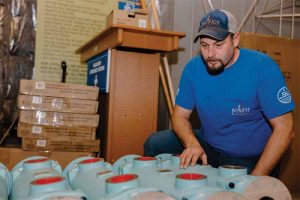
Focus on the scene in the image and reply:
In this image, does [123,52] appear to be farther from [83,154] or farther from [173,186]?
[173,186]

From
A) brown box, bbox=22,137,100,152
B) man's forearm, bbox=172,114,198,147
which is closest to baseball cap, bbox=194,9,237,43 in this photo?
man's forearm, bbox=172,114,198,147

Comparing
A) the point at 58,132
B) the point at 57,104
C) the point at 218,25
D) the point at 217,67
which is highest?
the point at 218,25

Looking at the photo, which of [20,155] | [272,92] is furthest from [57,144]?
[272,92]

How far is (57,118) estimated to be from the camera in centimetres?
208

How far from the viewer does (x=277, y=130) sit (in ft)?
4.55

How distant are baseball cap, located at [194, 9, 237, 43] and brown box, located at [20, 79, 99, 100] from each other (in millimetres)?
882

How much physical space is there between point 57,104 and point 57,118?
3.2 inches

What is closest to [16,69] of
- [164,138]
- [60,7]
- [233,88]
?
[60,7]

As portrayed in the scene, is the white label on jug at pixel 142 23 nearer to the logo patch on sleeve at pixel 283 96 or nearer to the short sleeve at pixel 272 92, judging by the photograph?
the short sleeve at pixel 272 92

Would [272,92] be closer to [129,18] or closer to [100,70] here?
[129,18]

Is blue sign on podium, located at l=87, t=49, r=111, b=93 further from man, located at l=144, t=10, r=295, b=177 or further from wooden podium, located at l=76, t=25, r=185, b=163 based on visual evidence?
man, located at l=144, t=10, r=295, b=177

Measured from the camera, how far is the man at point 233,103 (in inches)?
55.1

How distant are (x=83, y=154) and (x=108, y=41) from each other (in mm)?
681

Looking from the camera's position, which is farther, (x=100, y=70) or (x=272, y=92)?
(x=100, y=70)
